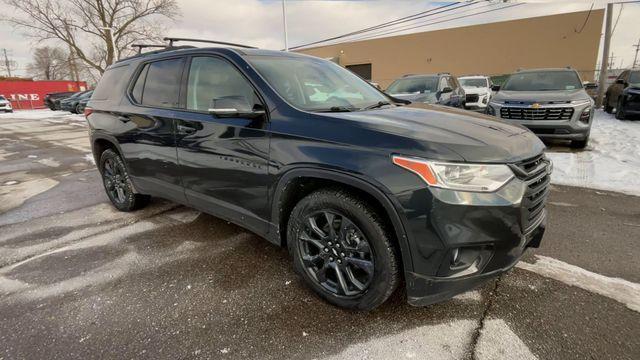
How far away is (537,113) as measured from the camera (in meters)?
6.88

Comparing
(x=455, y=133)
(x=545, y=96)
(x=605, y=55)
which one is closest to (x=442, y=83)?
(x=545, y=96)

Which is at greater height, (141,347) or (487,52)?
(487,52)

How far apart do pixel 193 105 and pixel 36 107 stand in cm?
4462

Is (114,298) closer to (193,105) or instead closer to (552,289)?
(193,105)

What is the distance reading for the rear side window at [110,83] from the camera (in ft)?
13.4

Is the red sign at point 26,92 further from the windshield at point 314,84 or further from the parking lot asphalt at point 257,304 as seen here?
the windshield at point 314,84

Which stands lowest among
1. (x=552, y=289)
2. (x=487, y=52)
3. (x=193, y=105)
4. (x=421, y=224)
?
(x=552, y=289)

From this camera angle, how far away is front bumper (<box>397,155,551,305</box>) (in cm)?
189

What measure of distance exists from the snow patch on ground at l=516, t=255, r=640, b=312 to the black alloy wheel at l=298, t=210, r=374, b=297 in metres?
1.49

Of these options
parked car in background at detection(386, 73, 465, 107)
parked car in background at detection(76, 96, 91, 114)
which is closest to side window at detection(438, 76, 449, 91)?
parked car in background at detection(386, 73, 465, 107)

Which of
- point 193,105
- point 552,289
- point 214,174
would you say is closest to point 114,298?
point 214,174

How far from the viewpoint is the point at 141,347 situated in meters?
2.14

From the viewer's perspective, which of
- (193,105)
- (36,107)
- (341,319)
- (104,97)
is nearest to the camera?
(341,319)

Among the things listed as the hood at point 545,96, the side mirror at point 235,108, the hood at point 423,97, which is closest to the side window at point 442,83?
the hood at point 423,97
